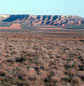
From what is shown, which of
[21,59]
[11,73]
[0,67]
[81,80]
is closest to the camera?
[81,80]

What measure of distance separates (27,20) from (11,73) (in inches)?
7264

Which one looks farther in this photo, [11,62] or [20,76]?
[11,62]

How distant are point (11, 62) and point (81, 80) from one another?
209 inches

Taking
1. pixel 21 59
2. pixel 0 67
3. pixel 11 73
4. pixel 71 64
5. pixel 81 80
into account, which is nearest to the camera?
pixel 81 80

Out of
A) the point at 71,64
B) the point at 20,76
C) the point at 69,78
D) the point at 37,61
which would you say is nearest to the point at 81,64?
the point at 71,64

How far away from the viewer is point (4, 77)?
9.88 meters

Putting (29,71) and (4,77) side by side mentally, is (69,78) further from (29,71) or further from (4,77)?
(4,77)

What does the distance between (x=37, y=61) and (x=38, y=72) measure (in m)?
2.60

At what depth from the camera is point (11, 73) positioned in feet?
34.0

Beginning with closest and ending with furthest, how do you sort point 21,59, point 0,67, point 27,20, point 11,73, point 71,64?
point 11,73
point 0,67
point 71,64
point 21,59
point 27,20

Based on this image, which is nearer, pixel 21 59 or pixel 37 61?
pixel 37 61

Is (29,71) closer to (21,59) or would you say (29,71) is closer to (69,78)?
Result: (69,78)

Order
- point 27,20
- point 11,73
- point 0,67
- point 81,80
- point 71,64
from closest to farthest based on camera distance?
point 81,80 < point 11,73 < point 0,67 < point 71,64 < point 27,20

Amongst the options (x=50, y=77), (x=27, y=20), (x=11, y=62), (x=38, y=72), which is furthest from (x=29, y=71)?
(x=27, y=20)
